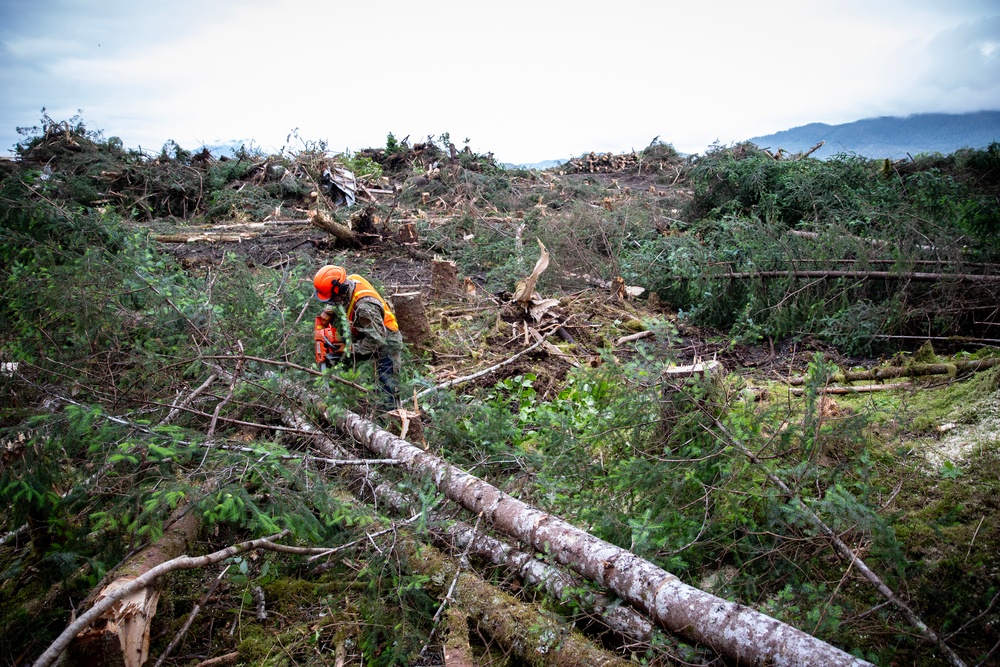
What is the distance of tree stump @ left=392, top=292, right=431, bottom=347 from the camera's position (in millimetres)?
6305

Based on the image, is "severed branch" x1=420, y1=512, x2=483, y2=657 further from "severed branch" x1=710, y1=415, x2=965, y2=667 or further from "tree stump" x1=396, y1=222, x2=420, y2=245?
"tree stump" x1=396, y1=222, x2=420, y2=245

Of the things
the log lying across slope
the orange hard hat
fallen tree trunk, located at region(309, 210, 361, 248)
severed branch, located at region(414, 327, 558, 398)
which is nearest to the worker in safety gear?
the orange hard hat

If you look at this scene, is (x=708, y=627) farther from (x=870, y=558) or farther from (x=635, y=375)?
(x=635, y=375)

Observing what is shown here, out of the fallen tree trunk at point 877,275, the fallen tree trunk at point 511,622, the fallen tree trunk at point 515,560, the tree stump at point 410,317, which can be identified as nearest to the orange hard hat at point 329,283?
the tree stump at point 410,317

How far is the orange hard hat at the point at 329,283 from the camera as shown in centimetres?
509

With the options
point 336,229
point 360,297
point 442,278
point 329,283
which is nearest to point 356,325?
point 360,297

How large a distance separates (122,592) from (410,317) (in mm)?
4308

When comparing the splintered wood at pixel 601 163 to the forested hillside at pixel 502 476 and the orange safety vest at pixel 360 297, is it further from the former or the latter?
the orange safety vest at pixel 360 297

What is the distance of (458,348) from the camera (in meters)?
6.55

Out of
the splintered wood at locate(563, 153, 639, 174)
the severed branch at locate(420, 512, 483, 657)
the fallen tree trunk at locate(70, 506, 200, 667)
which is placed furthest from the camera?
the splintered wood at locate(563, 153, 639, 174)

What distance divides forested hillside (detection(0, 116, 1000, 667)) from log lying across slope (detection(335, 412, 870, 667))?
1cm

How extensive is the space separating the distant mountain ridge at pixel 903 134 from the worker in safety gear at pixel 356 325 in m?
7.31

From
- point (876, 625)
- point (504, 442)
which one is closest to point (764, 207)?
point (504, 442)

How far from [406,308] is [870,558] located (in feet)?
16.3
